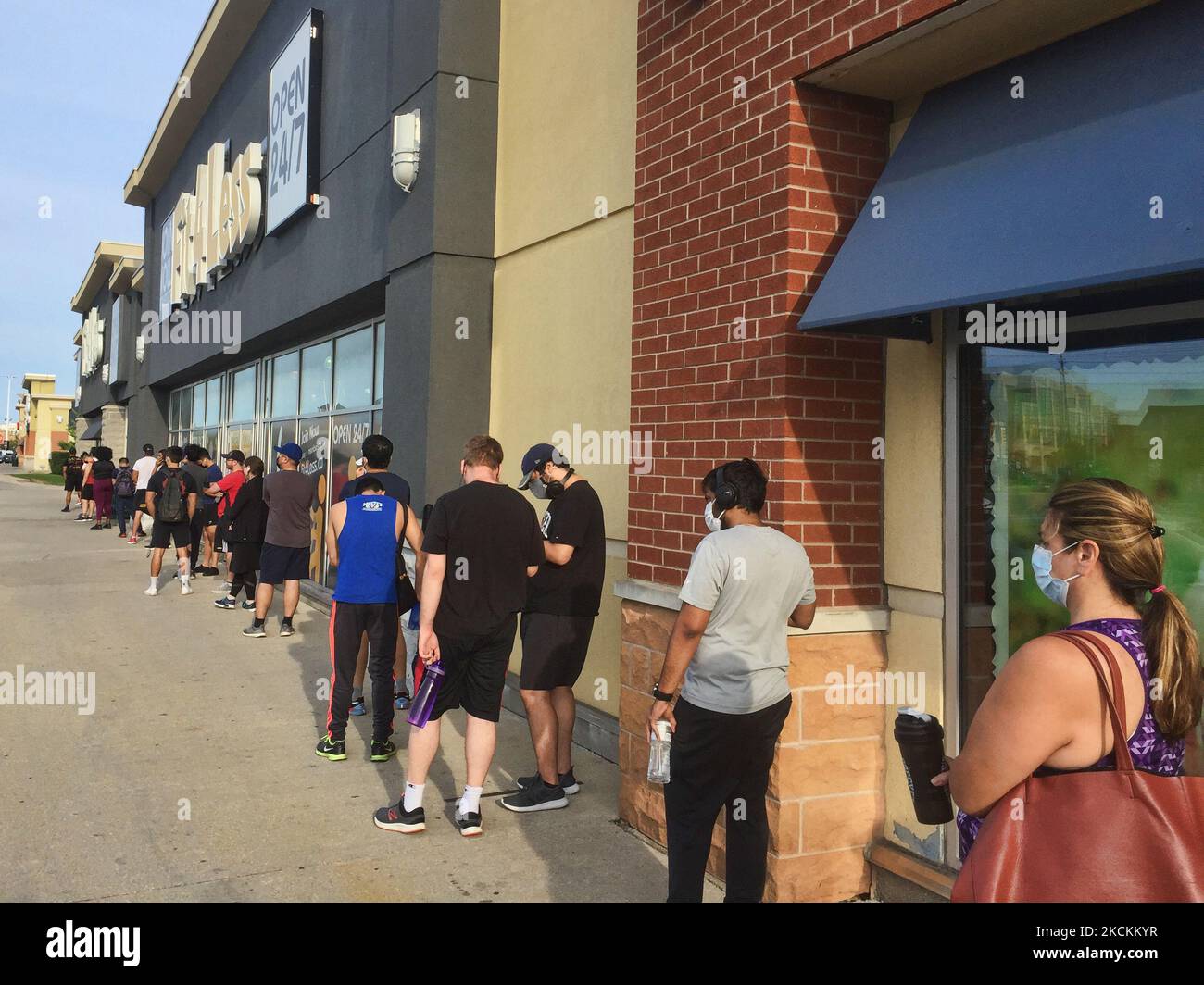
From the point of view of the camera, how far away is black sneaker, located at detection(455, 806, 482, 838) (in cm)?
503

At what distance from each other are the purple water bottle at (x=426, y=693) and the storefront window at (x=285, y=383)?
33.2 ft

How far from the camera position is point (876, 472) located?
4.61m

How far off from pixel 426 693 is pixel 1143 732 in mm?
3565

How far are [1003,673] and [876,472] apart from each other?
253cm

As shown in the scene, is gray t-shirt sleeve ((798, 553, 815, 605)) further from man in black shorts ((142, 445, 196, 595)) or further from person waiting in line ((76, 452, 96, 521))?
person waiting in line ((76, 452, 96, 521))

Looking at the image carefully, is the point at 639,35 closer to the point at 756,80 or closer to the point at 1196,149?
the point at 756,80

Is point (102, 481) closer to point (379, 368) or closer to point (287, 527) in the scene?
point (379, 368)

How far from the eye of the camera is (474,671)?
202 inches

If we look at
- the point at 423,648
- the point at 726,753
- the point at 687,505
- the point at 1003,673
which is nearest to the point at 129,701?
the point at 423,648

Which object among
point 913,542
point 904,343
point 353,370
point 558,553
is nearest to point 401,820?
point 558,553

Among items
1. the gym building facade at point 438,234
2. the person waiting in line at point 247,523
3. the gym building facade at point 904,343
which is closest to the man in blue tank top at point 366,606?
the gym building facade at point 438,234

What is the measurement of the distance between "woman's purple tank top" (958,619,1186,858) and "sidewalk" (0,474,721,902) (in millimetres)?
2745

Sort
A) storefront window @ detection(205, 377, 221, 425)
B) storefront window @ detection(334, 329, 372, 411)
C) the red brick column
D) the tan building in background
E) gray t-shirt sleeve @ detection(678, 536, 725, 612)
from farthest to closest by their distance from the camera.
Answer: the tan building in background < storefront window @ detection(205, 377, 221, 425) < storefront window @ detection(334, 329, 372, 411) < the red brick column < gray t-shirt sleeve @ detection(678, 536, 725, 612)

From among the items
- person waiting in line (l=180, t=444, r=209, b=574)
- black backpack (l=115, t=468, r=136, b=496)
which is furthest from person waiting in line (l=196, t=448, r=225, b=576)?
black backpack (l=115, t=468, r=136, b=496)
